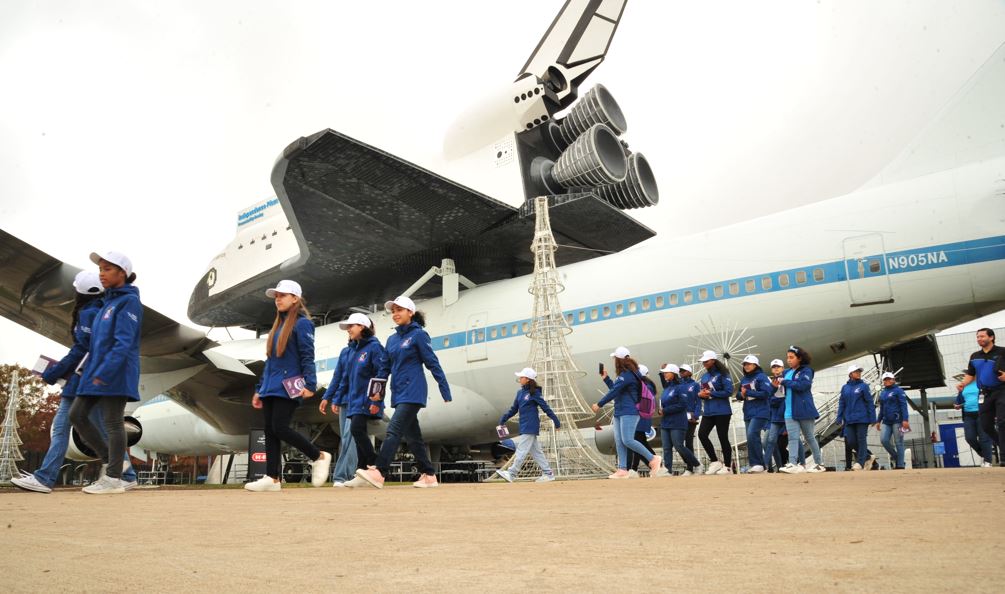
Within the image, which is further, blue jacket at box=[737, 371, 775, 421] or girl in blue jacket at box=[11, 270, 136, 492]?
blue jacket at box=[737, 371, 775, 421]

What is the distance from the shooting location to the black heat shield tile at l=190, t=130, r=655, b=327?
13609mm

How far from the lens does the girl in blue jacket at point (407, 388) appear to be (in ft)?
19.7

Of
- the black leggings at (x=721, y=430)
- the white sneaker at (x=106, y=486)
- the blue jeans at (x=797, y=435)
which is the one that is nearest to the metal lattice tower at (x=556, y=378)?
the black leggings at (x=721, y=430)

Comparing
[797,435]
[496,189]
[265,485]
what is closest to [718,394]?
[797,435]

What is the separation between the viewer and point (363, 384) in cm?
654

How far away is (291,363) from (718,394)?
5399 mm

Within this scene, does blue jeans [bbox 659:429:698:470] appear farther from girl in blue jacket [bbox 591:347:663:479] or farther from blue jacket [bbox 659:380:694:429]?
girl in blue jacket [bbox 591:347:663:479]

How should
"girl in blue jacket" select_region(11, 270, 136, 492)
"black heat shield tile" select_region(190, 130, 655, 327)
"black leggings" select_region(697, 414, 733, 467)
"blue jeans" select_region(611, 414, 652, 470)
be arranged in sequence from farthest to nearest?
"black heat shield tile" select_region(190, 130, 655, 327), "black leggings" select_region(697, 414, 733, 467), "blue jeans" select_region(611, 414, 652, 470), "girl in blue jacket" select_region(11, 270, 136, 492)

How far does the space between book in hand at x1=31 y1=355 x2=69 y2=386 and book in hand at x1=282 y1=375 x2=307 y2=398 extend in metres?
1.86

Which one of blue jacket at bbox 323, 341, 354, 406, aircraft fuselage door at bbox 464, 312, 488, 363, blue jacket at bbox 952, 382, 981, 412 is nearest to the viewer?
blue jacket at bbox 323, 341, 354, 406

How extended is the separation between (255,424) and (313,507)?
12917mm

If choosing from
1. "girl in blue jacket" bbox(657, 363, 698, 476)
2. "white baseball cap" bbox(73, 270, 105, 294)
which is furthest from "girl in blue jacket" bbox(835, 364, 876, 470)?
"white baseball cap" bbox(73, 270, 105, 294)

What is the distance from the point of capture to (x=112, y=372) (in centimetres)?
531

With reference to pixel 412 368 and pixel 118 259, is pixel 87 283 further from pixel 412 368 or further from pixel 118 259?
pixel 412 368
